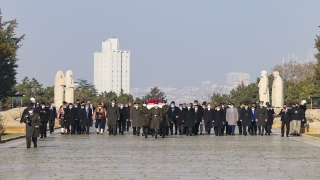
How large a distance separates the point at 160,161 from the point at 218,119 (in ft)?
59.0

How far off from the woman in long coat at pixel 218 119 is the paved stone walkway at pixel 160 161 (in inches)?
387

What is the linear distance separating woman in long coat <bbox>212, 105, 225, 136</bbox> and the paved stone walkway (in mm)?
9818

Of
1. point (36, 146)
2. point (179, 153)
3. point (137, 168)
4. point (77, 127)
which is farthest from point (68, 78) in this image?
point (137, 168)

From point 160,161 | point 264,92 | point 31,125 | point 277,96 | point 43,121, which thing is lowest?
point 160,161

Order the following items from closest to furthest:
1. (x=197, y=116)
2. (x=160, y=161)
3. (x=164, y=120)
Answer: (x=160, y=161)
(x=164, y=120)
(x=197, y=116)

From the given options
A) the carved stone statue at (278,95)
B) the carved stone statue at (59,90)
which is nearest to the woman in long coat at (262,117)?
the carved stone statue at (278,95)

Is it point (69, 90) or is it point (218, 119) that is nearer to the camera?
point (218, 119)

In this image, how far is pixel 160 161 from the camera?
20688mm

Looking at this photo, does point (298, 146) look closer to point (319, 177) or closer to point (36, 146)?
point (36, 146)

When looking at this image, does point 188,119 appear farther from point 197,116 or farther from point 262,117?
point 262,117

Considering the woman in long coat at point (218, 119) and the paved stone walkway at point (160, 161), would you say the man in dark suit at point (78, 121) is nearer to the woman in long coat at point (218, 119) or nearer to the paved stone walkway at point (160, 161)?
the woman in long coat at point (218, 119)

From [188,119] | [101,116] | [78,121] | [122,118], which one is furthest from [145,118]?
[78,121]

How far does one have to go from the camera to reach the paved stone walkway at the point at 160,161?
17.3m

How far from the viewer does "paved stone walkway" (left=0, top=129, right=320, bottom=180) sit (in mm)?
17297
